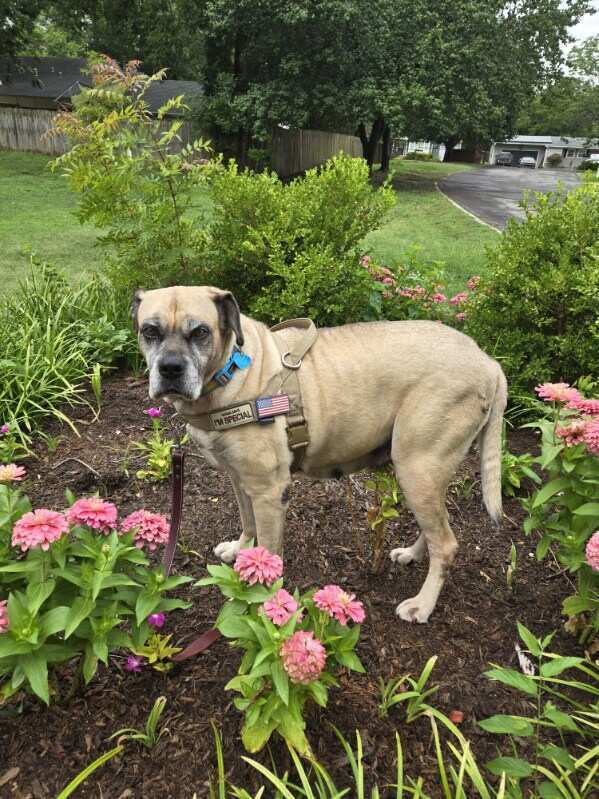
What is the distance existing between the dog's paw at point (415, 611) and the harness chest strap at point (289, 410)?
0.96 meters

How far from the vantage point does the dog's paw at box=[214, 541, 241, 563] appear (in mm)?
3260

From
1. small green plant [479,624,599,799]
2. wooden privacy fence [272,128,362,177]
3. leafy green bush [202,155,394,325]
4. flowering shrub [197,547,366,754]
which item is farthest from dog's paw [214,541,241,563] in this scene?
wooden privacy fence [272,128,362,177]

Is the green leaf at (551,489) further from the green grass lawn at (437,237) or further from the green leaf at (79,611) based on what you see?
the green grass lawn at (437,237)

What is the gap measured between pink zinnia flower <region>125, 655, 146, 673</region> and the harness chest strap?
1.09 meters

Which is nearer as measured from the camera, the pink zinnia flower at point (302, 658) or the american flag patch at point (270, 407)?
the pink zinnia flower at point (302, 658)

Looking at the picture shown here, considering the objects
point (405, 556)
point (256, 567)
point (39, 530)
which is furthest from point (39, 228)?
point (256, 567)

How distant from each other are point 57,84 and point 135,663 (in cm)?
4789

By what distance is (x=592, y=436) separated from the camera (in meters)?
2.20

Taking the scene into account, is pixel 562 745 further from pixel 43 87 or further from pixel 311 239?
pixel 43 87

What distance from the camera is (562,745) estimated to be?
222 cm

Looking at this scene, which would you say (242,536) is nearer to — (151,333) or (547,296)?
(151,333)

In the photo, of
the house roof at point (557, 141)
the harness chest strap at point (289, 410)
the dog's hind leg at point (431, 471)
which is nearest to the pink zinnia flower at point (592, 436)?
the dog's hind leg at point (431, 471)

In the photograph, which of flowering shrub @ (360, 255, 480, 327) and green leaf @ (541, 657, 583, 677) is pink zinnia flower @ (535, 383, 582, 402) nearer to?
green leaf @ (541, 657, 583, 677)

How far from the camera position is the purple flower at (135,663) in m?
2.33
